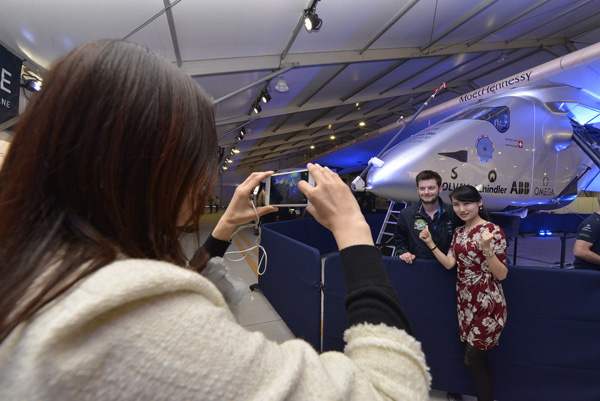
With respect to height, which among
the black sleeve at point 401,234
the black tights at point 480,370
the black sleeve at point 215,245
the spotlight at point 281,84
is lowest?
the black tights at point 480,370

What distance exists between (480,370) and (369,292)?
2.17 meters

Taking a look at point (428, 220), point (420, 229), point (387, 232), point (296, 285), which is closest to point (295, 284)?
point (296, 285)

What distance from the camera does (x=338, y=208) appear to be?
0.85 meters

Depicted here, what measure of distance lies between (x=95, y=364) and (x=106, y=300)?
0.08 meters

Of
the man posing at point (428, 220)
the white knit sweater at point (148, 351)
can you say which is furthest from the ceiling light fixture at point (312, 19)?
the white knit sweater at point (148, 351)

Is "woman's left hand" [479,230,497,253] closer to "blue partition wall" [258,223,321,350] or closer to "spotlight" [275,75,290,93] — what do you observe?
"blue partition wall" [258,223,321,350]

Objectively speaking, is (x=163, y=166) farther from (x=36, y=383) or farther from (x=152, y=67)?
(x=36, y=383)

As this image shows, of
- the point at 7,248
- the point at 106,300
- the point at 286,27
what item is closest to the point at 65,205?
the point at 7,248

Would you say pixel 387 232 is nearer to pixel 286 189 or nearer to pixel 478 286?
pixel 478 286

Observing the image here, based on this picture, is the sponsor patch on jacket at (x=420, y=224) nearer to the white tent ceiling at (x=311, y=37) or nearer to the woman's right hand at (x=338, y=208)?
the woman's right hand at (x=338, y=208)

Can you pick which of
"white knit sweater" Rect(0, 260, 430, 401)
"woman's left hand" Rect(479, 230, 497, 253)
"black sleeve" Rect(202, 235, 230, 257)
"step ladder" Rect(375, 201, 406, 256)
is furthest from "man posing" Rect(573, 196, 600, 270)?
"white knit sweater" Rect(0, 260, 430, 401)

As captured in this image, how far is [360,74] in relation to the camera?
8328mm

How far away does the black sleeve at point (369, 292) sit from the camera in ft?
2.18

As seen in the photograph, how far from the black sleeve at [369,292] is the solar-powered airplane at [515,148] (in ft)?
12.1
